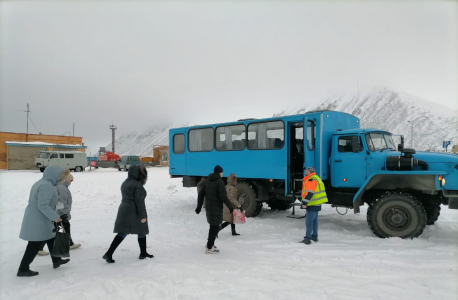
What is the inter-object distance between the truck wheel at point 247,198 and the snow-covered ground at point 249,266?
1174 mm

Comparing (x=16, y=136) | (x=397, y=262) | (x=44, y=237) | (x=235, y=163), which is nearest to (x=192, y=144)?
(x=235, y=163)

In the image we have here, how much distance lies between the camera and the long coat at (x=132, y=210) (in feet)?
16.0

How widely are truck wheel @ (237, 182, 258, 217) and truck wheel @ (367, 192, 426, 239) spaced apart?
3542mm

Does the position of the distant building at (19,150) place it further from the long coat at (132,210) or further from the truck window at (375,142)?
the truck window at (375,142)

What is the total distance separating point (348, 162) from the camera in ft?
25.3

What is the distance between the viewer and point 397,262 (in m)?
5.04

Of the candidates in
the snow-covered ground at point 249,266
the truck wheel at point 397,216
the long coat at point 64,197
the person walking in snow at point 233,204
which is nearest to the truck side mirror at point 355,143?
the truck wheel at point 397,216

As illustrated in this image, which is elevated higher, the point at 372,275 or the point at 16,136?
the point at 16,136

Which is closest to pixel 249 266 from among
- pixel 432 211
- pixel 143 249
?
pixel 143 249

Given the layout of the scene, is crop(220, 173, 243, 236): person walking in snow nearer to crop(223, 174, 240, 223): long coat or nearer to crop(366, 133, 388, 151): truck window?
crop(223, 174, 240, 223): long coat

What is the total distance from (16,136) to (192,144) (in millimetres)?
35021

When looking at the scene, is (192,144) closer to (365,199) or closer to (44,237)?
(365,199)

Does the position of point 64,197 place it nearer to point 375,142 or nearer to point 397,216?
point 397,216

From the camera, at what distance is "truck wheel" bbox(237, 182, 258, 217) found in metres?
9.34
